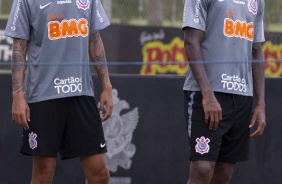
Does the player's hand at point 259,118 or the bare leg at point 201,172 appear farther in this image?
the player's hand at point 259,118

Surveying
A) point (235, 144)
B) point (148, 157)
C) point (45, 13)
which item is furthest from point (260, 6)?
point (148, 157)

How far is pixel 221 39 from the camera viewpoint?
5711mm

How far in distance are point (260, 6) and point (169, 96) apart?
5.65 ft

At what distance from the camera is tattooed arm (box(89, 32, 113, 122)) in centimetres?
584

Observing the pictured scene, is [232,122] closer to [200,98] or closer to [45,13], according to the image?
[200,98]

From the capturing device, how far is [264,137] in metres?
7.66

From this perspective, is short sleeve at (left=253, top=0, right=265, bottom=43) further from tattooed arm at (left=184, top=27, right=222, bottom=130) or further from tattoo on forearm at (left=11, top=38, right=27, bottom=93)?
tattoo on forearm at (left=11, top=38, right=27, bottom=93)

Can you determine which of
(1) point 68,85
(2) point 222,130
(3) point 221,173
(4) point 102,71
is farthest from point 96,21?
(3) point 221,173

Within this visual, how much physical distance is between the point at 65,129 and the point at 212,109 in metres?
0.94

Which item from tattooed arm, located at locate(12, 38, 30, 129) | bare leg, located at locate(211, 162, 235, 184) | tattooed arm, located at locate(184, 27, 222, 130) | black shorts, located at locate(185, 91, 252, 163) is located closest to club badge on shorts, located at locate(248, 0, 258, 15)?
tattooed arm, located at locate(184, 27, 222, 130)

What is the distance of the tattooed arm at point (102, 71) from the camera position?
584 centimetres

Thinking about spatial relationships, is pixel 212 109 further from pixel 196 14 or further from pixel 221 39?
pixel 196 14

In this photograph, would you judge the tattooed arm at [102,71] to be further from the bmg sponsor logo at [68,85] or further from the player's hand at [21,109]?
the player's hand at [21,109]

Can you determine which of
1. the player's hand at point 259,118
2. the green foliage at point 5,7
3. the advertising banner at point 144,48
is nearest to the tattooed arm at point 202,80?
the player's hand at point 259,118
